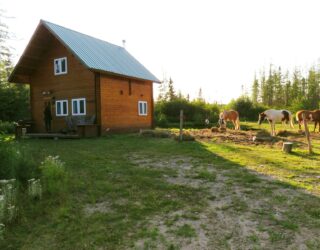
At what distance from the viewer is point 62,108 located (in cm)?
1884

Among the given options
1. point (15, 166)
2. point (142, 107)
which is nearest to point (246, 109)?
point (142, 107)

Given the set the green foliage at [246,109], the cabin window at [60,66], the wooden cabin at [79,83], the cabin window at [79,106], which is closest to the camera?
the wooden cabin at [79,83]

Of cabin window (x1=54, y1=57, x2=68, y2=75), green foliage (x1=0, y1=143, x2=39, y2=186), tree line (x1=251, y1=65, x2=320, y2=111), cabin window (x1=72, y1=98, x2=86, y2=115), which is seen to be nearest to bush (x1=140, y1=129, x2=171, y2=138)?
cabin window (x1=72, y1=98, x2=86, y2=115)

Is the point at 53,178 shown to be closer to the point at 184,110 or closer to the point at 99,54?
the point at 99,54

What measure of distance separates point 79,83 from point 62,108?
7.42ft

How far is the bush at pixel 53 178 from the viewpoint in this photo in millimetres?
5562

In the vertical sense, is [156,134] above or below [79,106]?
below

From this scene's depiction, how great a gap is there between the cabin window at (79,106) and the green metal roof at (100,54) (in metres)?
2.52

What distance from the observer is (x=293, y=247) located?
3.42m

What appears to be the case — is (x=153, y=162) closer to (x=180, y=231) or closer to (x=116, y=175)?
(x=116, y=175)

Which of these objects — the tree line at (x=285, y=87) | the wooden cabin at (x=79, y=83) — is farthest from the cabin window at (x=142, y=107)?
the tree line at (x=285, y=87)

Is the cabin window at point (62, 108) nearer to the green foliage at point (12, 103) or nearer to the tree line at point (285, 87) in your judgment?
the green foliage at point (12, 103)

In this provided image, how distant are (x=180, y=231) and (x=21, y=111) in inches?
1067

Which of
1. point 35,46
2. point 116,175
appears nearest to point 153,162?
point 116,175
